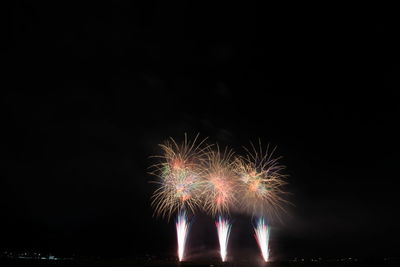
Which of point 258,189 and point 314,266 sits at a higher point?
point 258,189

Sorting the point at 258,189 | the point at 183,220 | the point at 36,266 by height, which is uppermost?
the point at 258,189

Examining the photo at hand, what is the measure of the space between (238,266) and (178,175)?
5998 cm

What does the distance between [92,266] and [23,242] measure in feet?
253

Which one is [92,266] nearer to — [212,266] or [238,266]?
[212,266]

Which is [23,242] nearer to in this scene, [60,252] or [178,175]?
[60,252]

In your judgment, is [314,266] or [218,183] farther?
[314,266]

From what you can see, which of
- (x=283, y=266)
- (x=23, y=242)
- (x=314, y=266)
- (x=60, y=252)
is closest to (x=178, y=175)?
(x=283, y=266)

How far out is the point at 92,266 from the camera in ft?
275

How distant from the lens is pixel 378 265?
110812 mm

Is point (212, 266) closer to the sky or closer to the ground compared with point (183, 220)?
closer to the ground

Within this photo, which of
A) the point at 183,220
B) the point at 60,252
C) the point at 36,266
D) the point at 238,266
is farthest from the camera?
the point at 60,252

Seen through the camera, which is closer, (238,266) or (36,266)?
(36,266)

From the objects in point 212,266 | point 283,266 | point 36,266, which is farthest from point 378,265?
point 36,266

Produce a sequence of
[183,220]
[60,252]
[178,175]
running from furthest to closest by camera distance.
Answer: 1. [60,252]
2. [183,220]
3. [178,175]
